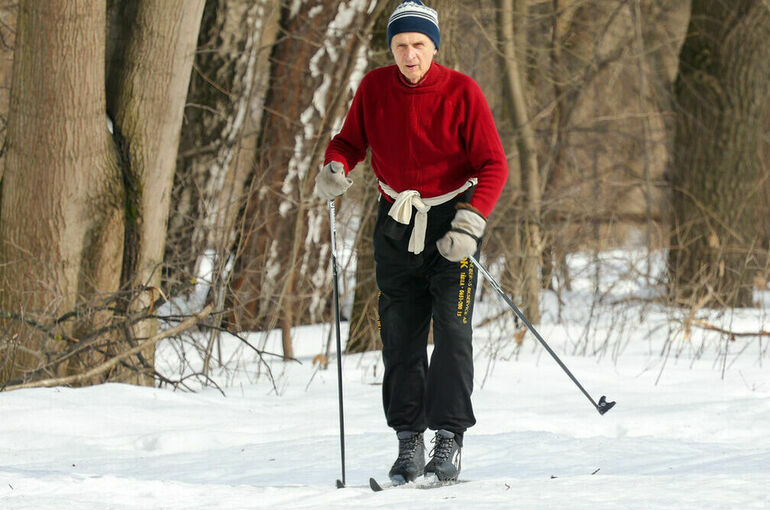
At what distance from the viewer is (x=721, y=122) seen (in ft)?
37.6

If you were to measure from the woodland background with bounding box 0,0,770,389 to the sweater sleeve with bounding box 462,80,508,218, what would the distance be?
290 centimetres

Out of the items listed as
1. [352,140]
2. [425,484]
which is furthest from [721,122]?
[425,484]

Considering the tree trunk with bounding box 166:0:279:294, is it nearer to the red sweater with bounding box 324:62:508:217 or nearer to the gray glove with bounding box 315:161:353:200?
the gray glove with bounding box 315:161:353:200

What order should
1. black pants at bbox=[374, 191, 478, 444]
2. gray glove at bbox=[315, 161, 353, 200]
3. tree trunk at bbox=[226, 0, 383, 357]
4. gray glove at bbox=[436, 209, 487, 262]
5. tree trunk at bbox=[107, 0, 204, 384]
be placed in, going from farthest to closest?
1. tree trunk at bbox=[226, 0, 383, 357]
2. tree trunk at bbox=[107, 0, 204, 384]
3. gray glove at bbox=[315, 161, 353, 200]
4. black pants at bbox=[374, 191, 478, 444]
5. gray glove at bbox=[436, 209, 487, 262]

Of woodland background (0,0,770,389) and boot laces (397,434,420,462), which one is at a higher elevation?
woodland background (0,0,770,389)

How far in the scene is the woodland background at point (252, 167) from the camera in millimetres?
6215

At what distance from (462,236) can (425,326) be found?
0.57 meters

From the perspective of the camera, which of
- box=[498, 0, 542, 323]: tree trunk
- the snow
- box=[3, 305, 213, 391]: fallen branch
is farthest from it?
box=[498, 0, 542, 323]: tree trunk

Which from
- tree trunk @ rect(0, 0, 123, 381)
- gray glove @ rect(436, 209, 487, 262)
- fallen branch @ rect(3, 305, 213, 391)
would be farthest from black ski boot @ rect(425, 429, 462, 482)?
tree trunk @ rect(0, 0, 123, 381)

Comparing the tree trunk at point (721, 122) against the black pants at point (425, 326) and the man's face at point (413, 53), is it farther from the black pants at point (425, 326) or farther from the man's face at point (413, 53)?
the man's face at point (413, 53)

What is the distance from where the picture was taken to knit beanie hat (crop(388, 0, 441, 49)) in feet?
12.9

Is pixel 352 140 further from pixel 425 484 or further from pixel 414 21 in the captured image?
pixel 425 484

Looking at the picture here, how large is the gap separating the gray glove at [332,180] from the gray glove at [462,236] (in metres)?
0.58

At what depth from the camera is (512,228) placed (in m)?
9.88
